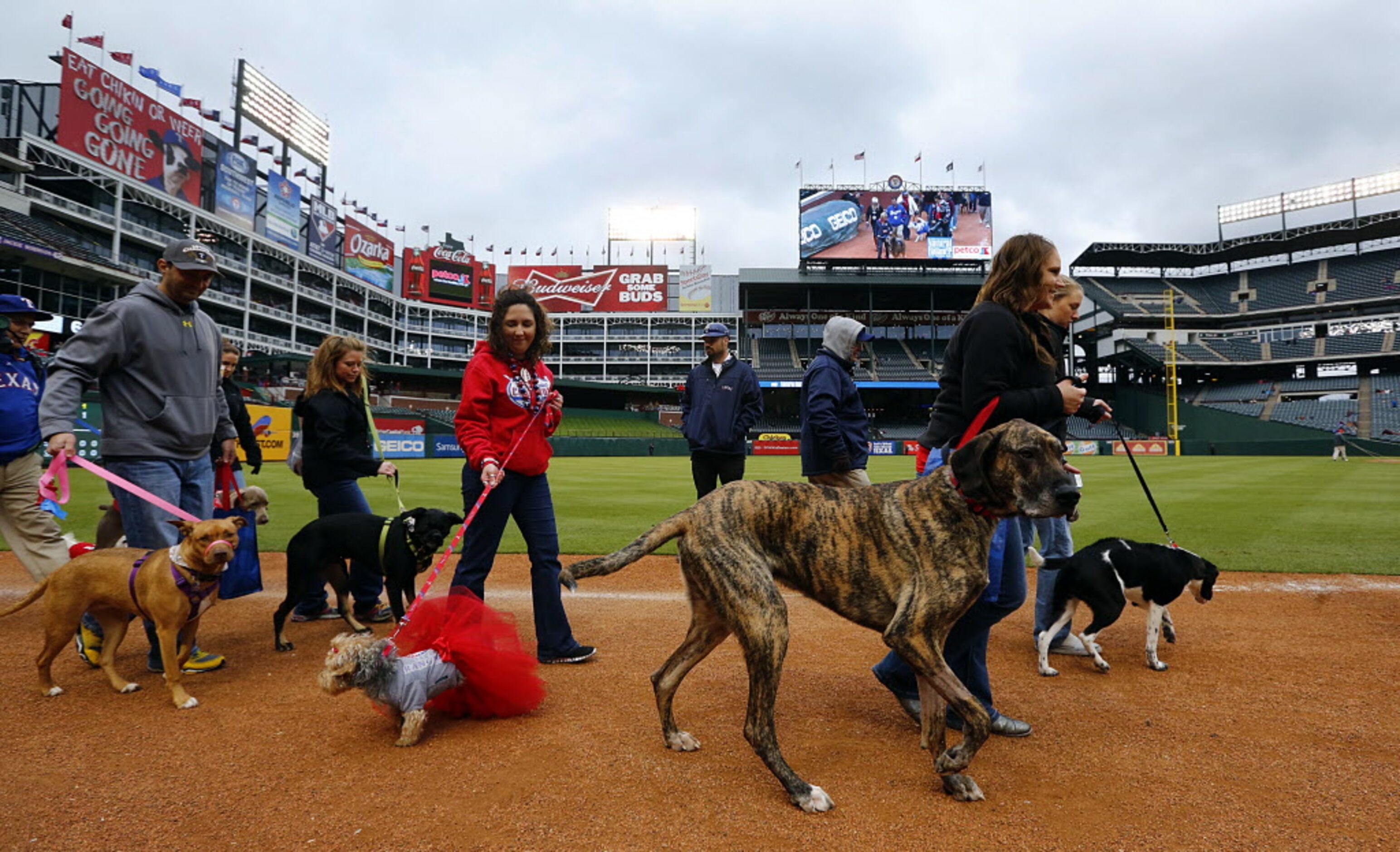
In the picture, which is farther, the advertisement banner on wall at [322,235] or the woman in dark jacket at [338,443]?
the advertisement banner on wall at [322,235]

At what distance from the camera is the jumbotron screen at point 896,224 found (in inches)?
2029

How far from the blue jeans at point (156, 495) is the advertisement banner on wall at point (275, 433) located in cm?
2262

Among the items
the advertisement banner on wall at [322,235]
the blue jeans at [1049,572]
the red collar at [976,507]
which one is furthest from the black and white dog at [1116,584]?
the advertisement banner on wall at [322,235]

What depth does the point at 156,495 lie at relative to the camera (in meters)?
3.73

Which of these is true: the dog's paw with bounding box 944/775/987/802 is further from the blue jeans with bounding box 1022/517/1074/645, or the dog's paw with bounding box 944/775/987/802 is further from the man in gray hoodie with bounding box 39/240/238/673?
the man in gray hoodie with bounding box 39/240/238/673

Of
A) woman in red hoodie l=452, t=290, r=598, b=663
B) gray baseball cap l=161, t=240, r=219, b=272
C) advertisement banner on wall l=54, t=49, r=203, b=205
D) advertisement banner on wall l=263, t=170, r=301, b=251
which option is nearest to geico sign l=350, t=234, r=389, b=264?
advertisement banner on wall l=263, t=170, r=301, b=251

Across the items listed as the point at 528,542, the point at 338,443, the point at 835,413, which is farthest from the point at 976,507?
the point at 338,443

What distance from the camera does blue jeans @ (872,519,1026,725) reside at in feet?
9.78

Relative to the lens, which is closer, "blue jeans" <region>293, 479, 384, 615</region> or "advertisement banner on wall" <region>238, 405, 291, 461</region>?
"blue jeans" <region>293, 479, 384, 615</region>

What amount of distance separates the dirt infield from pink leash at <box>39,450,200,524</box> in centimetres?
101

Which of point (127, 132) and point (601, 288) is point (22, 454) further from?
point (601, 288)

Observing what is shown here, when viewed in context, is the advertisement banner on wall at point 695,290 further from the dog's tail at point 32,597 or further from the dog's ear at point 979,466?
the dog's ear at point 979,466

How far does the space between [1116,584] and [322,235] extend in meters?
67.1

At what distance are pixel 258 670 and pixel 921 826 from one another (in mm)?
3826
